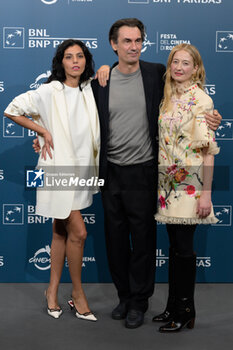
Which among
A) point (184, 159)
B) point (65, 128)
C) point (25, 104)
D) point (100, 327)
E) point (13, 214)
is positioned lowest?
point (100, 327)

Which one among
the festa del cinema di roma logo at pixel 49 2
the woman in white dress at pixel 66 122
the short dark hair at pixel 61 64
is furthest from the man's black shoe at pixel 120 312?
the festa del cinema di roma logo at pixel 49 2

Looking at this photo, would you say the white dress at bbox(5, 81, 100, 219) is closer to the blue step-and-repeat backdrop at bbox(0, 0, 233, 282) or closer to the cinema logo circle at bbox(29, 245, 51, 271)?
the blue step-and-repeat backdrop at bbox(0, 0, 233, 282)

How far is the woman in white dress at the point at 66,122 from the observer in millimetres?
2904

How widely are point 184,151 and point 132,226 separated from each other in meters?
0.58

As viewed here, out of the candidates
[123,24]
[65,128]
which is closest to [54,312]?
[65,128]

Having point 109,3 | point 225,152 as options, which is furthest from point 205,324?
point 109,3

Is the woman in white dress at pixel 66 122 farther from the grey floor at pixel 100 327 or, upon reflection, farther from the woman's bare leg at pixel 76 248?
the grey floor at pixel 100 327

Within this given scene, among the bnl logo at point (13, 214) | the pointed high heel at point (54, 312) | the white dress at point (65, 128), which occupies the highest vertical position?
the white dress at point (65, 128)

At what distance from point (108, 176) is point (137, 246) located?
1.48 ft

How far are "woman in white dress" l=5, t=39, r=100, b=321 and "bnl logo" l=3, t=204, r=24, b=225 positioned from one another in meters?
0.73

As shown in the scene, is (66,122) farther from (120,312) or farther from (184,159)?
(120,312)

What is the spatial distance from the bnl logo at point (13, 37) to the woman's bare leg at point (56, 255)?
1278mm

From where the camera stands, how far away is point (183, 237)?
286 centimetres

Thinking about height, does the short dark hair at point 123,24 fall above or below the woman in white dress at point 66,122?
above
